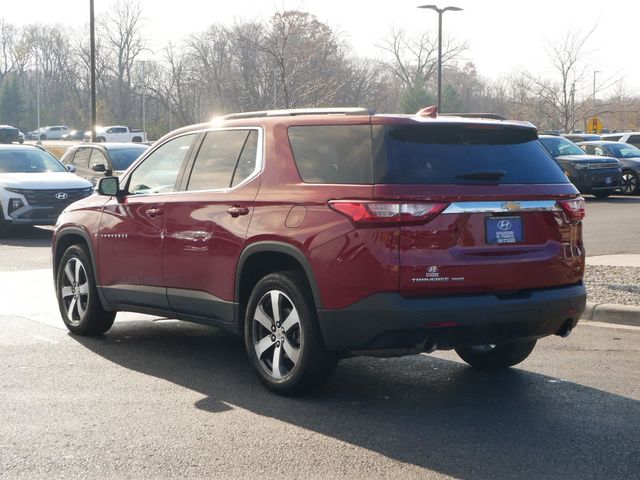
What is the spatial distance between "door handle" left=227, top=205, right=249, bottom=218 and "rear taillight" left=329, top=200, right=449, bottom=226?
106 centimetres

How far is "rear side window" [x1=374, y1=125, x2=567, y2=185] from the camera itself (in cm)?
593

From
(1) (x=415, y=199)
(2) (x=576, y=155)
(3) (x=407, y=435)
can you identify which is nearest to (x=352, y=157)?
(1) (x=415, y=199)

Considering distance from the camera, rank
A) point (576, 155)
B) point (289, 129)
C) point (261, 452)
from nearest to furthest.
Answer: point (261, 452) < point (289, 129) < point (576, 155)

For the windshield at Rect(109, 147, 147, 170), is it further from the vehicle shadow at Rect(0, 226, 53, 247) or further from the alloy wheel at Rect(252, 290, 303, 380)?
the alloy wheel at Rect(252, 290, 303, 380)

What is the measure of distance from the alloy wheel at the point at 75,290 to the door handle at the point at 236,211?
7.48ft

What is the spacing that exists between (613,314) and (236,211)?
175 inches

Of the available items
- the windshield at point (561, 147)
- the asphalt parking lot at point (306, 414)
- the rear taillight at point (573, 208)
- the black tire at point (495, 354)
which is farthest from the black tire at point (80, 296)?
the windshield at point (561, 147)

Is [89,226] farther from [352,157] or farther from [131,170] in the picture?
[352,157]

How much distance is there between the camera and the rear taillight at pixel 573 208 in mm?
6402

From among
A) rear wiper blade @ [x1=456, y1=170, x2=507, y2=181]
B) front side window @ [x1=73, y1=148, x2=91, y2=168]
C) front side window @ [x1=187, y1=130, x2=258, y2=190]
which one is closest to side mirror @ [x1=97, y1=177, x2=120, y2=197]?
front side window @ [x1=187, y1=130, x2=258, y2=190]

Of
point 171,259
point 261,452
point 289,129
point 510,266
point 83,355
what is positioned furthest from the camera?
point 83,355

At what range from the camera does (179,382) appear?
22.9 feet

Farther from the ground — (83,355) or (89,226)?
(89,226)

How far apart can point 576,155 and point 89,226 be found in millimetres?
22478
